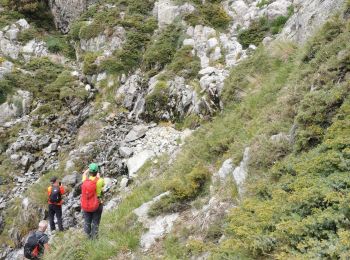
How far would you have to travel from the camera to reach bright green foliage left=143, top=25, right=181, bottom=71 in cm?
2020

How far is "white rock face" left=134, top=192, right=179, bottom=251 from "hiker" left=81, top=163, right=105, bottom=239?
1090mm

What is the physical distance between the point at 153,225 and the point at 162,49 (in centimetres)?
1407

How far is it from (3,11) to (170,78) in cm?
1718

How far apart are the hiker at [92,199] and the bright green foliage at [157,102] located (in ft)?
31.9

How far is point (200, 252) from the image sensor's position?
6.26 m

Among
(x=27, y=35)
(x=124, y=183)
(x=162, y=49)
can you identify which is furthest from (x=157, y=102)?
(x=27, y=35)

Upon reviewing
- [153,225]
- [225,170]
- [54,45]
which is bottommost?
[153,225]

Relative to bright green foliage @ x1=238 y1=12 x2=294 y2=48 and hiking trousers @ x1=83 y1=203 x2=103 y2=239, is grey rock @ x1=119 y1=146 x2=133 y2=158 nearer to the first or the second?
hiking trousers @ x1=83 y1=203 x2=103 y2=239

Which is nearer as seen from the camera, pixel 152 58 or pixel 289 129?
pixel 289 129

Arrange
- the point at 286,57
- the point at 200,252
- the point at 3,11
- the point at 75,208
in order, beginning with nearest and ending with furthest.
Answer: the point at 200,252, the point at 286,57, the point at 75,208, the point at 3,11

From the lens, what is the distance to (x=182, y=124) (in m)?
16.6

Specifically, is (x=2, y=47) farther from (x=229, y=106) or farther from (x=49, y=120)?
(x=229, y=106)

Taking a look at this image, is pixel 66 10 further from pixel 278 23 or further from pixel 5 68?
pixel 278 23

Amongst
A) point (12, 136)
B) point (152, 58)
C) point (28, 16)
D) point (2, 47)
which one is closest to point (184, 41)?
point (152, 58)
